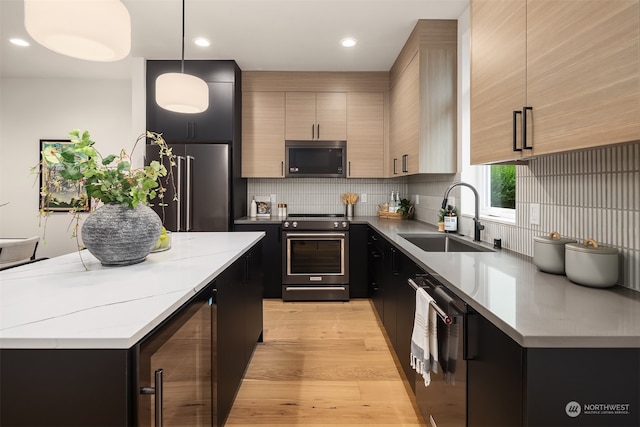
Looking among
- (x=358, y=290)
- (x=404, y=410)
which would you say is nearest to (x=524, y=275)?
(x=404, y=410)

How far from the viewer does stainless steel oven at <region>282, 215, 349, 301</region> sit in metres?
4.00

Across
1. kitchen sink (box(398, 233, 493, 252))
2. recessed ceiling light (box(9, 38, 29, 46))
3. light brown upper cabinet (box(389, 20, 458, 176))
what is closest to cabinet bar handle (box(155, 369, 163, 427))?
kitchen sink (box(398, 233, 493, 252))

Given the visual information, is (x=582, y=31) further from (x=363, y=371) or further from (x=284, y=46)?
(x=284, y=46)

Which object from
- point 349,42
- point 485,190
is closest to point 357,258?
point 485,190

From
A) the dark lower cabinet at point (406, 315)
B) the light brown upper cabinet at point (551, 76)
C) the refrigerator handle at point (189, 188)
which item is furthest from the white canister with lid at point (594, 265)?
the refrigerator handle at point (189, 188)

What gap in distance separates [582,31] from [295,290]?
11.2 ft

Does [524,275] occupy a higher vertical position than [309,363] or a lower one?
higher

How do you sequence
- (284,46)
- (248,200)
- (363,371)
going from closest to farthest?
(363,371) → (284,46) → (248,200)

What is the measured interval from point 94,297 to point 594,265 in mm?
1602

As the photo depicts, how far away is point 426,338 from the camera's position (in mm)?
1551

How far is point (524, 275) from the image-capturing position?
148 cm

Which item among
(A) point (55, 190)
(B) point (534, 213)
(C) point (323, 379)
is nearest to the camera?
(A) point (55, 190)

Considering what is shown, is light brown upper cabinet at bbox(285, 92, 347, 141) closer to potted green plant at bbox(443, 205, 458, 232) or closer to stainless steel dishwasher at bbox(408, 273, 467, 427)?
potted green plant at bbox(443, 205, 458, 232)

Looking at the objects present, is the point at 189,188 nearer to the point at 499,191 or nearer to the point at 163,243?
the point at 163,243
